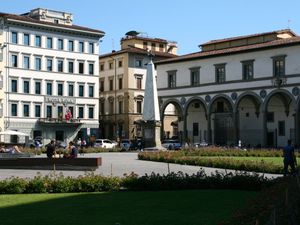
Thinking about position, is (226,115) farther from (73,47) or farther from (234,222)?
(234,222)

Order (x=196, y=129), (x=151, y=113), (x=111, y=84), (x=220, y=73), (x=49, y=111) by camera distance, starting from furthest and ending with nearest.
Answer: (x=111, y=84) < (x=49, y=111) < (x=196, y=129) < (x=220, y=73) < (x=151, y=113)

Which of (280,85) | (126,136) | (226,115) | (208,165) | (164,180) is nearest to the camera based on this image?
(164,180)

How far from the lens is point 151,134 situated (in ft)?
156

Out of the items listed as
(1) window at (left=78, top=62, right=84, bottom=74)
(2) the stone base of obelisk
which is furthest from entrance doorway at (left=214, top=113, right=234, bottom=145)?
(1) window at (left=78, top=62, right=84, bottom=74)

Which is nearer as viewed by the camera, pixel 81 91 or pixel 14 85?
pixel 14 85

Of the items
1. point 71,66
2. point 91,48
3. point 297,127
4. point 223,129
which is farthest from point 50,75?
point 297,127

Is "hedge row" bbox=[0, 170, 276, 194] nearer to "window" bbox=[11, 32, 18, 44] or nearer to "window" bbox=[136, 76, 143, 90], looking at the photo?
"window" bbox=[11, 32, 18, 44]

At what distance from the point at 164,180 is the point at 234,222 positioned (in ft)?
29.8

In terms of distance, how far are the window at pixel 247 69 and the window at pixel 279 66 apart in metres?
2.99

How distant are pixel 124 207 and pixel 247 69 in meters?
48.6

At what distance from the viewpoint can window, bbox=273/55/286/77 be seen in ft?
187

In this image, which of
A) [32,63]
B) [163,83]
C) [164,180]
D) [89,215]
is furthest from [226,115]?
[89,215]

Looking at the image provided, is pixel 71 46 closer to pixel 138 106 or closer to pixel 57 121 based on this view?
pixel 57 121

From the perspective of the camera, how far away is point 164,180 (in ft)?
58.4
